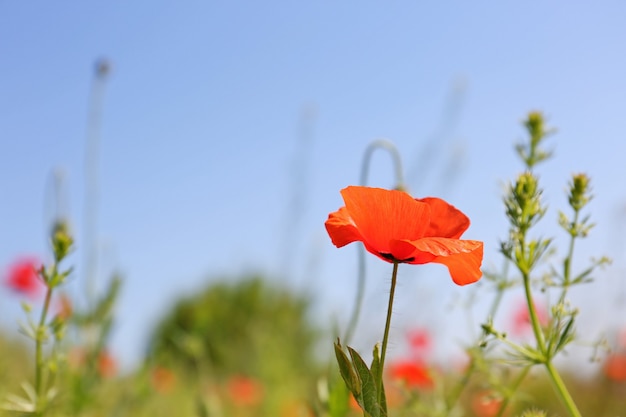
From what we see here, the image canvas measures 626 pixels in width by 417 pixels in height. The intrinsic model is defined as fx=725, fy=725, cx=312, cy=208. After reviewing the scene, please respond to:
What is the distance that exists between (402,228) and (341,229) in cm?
9

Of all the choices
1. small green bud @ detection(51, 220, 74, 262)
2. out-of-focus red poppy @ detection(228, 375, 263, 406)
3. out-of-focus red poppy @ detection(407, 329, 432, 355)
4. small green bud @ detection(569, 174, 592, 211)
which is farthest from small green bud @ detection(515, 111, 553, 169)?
out-of-focus red poppy @ detection(228, 375, 263, 406)

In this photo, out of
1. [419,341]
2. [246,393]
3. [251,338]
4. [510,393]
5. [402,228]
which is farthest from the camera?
[251,338]

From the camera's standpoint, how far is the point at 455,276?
100 centimetres

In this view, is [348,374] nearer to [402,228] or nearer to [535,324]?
[402,228]

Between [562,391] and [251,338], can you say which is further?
[251,338]

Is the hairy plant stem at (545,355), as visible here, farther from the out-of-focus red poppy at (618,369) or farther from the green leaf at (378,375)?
the out-of-focus red poppy at (618,369)

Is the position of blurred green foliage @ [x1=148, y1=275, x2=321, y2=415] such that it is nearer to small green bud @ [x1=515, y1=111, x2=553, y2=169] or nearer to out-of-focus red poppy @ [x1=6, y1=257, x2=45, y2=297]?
out-of-focus red poppy @ [x1=6, y1=257, x2=45, y2=297]

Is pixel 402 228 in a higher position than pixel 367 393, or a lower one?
higher

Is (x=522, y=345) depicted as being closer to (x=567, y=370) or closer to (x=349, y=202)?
(x=349, y=202)

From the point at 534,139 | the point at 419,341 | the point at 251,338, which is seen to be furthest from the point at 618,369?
the point at 534,139

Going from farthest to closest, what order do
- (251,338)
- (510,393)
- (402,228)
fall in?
1. (251,338)
2. (510,393)
3. (402,228)

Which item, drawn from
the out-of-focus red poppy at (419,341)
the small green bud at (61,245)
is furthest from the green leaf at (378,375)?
the out-of-focus red poppy at (419,341)

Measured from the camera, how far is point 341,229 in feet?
3.19

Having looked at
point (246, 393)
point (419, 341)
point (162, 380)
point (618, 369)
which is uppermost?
point (419, 341)
